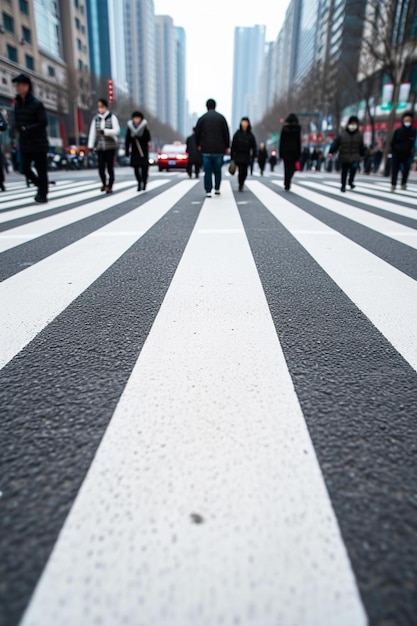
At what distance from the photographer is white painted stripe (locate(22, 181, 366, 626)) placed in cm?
75

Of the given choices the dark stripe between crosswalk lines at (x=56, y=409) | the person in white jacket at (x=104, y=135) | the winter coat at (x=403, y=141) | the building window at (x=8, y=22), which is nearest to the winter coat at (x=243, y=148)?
the person in white jacket at (x=104, y=135)

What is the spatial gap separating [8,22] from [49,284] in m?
48.6

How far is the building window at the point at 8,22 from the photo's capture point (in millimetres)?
38650

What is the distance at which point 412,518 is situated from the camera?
3.13ft

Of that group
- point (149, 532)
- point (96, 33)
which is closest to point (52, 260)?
point (149, 532)

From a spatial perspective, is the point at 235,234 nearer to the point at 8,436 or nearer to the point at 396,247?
the point at 396,247

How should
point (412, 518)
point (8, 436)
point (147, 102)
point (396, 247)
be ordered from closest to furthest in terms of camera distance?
point (412, 518), point (8, 436), point (396, 247), point (147, 102)

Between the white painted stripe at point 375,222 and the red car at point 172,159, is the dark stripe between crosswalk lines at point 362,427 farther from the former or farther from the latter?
the red car at point 172,159

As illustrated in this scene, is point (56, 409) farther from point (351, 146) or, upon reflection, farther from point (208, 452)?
point (351, 146)

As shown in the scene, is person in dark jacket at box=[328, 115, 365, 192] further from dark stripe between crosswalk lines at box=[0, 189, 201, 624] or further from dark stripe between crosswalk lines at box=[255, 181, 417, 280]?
→ dark stripe between crosswalk lines at box=[0, 189, 201, 624]

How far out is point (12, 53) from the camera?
132 ft

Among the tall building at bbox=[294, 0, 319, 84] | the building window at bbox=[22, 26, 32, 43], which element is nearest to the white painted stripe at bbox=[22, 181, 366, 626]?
the building window at bbox=[22, 26, 32, 43]

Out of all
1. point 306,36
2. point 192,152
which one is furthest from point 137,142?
point 306,36

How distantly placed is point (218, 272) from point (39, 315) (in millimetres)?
1277
